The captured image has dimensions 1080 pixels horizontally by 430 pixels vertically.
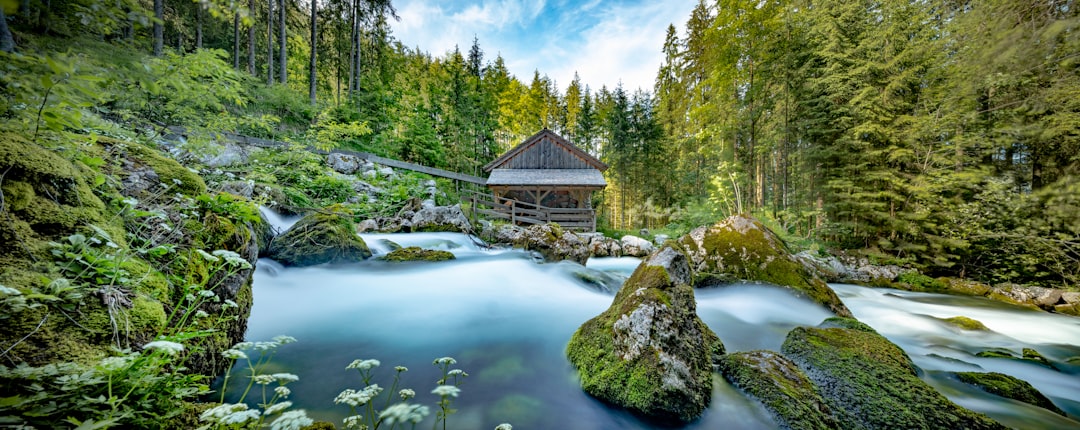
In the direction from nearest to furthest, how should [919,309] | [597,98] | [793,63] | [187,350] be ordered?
1. [187,350]
2. [919,309]
3. [793,63]
4. [597,98]

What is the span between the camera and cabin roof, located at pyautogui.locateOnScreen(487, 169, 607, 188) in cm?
1532

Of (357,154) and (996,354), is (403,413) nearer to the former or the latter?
(996,354)

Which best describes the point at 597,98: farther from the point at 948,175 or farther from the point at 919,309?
the point at 919,309

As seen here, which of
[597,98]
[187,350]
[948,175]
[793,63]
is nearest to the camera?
[187,350]

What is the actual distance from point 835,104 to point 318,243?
47.4ft

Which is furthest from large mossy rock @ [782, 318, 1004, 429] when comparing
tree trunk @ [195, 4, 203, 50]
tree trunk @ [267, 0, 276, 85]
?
tree trunk @ [195, 4, 203, 50]

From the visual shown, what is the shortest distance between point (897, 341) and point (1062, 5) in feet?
16.8

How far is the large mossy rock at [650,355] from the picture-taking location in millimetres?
2348

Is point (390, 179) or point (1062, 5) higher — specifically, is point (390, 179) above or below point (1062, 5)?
below

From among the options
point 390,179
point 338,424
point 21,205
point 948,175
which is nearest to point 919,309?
point 948,175

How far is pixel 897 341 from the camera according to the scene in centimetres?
429

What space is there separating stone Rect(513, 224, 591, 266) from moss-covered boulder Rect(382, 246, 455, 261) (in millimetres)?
2901

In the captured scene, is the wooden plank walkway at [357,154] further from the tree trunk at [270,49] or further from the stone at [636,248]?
the stone at [636,248]

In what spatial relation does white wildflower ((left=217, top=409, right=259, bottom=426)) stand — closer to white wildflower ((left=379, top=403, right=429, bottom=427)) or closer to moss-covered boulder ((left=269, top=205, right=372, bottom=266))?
white wildflower ((left=379, top=403, right=429, bottom=427))
